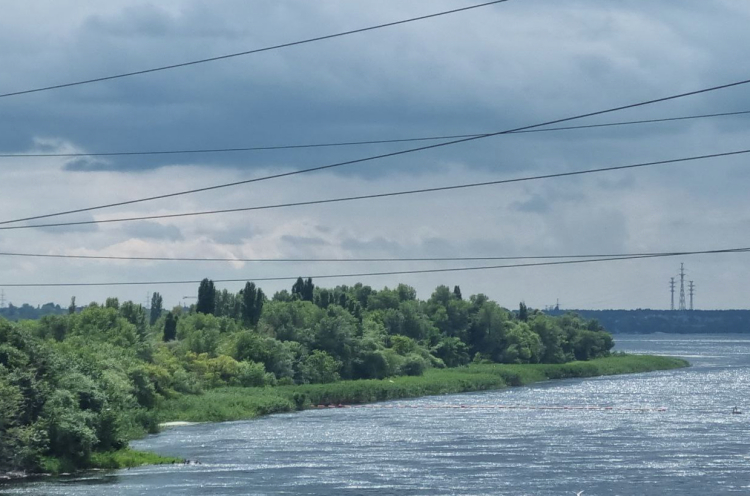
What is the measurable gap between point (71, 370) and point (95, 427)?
4.58 metres

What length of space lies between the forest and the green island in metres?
0.13

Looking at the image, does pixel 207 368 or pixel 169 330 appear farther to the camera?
pixel 169 330

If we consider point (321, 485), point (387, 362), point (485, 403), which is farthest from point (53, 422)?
point (387, 362)

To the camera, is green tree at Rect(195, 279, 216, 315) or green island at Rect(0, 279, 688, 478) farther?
green tree at Rect(195, 279, 216, 315)

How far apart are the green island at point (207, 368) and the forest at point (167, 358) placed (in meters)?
0.13

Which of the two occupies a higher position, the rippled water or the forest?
the forest

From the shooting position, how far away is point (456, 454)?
250ft

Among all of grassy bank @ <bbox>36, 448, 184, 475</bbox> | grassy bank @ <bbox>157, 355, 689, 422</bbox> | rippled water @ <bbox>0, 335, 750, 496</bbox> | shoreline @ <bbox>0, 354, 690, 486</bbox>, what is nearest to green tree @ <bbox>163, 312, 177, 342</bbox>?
shoreline @ <bbox>0, 354, 690, 486</bbox>

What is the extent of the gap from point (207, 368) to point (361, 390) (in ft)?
61.3

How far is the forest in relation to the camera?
220 feet

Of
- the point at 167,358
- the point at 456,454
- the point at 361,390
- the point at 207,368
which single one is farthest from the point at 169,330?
the point at 456,454

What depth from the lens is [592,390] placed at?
470ft

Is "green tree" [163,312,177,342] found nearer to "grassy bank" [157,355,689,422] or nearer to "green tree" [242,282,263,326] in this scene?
"green tree" [242,282,263,326]

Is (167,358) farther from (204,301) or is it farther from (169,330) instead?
(204,301)
